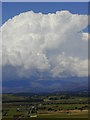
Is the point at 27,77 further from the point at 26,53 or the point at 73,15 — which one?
the point at 73,15

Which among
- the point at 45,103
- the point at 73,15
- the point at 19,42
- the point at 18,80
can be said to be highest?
the point at 73,15

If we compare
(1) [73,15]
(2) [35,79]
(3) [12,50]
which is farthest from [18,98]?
(2) [35,79]

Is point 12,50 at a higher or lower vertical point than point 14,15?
lower

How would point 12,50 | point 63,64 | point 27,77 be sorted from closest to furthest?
1. point 12,50
2. point 63,64
3. point 27,77

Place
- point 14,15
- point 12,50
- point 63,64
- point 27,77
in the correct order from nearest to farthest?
point 14,15 → point 12,50 → point 63,64 → point 27,77

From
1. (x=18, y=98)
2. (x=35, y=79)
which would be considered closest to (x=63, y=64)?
(x=18, y=98)

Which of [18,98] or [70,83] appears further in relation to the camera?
[70,83]

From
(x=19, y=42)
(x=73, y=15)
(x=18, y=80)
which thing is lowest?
(x=18, y=80)

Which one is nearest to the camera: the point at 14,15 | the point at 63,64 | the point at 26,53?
the point at 14,15

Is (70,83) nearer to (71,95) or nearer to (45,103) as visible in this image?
(71,95)
